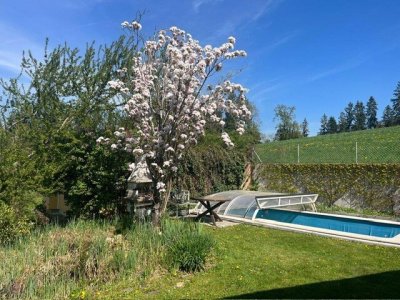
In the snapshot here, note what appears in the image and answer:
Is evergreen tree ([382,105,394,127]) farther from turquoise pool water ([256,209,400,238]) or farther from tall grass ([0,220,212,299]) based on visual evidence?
tall grass ([0,220,212,299])

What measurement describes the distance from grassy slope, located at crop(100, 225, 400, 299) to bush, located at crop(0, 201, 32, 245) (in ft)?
9.81

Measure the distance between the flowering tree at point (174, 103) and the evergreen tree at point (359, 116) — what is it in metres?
81.8

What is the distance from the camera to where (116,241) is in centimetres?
661

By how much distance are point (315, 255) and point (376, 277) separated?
141 centimetres

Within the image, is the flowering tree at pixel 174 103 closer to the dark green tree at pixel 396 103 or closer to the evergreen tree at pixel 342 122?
the dark green tree at pixel 396 103

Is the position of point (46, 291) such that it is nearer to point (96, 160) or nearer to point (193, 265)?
point (193, 265)

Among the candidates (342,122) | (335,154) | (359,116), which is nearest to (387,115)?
(359,116)

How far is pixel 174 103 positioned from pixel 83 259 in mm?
3732

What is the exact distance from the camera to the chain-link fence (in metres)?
13.6

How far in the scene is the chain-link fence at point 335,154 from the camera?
537 inches

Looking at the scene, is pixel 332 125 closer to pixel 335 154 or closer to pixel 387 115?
pixel 387 115

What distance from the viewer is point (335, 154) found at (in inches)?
595

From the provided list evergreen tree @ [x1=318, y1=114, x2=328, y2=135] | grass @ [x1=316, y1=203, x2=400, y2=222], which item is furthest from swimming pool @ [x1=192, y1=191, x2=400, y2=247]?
evergreen tree @ [x1=318, y1=114, x2=328, y2=135]

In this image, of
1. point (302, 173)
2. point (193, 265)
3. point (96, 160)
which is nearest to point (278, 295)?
point (193, 265)
